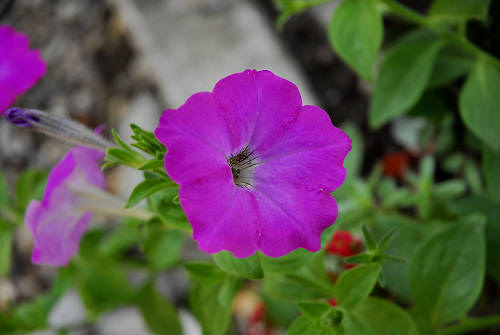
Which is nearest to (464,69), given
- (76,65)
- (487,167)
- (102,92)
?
(487,167)

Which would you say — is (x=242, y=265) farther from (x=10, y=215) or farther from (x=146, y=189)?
(x=10, y=215)

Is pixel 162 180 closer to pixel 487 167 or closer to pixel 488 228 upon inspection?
→ pixel 487 167

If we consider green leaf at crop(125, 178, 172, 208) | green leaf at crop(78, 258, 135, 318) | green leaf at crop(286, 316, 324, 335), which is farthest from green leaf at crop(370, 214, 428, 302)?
green leaf at crop(78, 258, 135, 318)

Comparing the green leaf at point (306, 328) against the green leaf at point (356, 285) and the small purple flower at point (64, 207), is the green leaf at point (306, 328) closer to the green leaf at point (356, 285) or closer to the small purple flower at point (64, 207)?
the green leaf at point (356, 285)

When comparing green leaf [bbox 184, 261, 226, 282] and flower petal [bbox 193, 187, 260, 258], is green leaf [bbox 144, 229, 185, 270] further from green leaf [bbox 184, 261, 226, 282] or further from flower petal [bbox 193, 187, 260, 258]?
flower petal [bbox 193, 187, 260, 258]

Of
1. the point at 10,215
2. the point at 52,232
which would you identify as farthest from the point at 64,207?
the point at 10,215

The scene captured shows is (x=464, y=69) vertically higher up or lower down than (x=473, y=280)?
higher up

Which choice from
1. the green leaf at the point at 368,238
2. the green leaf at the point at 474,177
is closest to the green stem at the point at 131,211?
the green leaf at the point at 368,238
